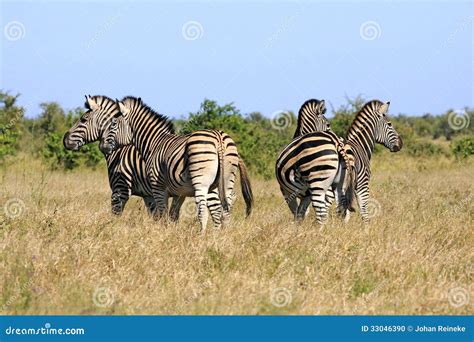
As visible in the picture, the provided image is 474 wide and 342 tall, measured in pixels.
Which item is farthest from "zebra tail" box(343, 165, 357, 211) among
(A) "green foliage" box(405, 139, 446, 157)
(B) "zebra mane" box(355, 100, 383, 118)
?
(A) "green foliage" box(405, 139, 446, 157)

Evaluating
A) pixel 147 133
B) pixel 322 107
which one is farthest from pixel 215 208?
pixel 322 107

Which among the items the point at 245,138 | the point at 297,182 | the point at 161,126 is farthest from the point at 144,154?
the point at 245,138

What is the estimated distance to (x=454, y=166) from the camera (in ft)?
72.6

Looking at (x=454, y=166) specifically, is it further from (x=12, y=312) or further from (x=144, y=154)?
(x=12, y=312)

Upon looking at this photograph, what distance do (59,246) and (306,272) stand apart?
220 centimetres

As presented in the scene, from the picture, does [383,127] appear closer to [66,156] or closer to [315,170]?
[315,170]

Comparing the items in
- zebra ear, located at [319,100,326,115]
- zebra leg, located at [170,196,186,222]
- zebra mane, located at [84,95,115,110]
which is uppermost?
zebra mane, located at [84,95,115,110]

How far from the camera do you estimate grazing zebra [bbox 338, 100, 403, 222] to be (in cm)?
996

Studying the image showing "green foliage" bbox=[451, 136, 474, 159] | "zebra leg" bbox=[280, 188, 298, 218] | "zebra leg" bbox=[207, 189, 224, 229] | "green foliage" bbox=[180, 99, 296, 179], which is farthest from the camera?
"green foliage" bbox=[451, 136, 474, 159]

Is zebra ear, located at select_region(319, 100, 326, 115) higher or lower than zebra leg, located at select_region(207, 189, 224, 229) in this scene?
higher

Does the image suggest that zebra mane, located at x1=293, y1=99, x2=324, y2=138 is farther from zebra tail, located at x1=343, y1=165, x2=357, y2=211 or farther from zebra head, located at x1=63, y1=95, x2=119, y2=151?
zebra head, located at x1=63, y1=95, x2=119, y2=151

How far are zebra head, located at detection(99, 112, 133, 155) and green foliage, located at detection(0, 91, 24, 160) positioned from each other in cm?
1067

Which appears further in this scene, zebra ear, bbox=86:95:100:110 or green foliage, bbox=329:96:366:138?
green foliage, bbox=329:96:366:138

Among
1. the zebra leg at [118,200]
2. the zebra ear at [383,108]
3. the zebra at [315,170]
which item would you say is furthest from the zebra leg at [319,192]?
the zebra leg at [118,200]
